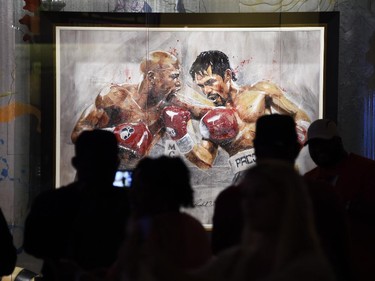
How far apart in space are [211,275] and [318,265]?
16.8 inches

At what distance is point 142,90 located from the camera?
6.97 metres

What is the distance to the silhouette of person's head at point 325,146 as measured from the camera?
17.1 ft

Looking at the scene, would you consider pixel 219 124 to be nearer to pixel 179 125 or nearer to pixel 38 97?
pixel 179 125

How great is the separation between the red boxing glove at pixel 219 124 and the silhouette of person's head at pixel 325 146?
5.76 feet

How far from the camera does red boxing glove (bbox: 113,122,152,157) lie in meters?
7.00

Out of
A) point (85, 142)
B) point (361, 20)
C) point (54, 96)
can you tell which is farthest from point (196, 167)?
point (85, 142)

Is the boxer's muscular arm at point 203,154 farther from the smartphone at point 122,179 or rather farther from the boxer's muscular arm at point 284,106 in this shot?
the smartphone at point 122,179

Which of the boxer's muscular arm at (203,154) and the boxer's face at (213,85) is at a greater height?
the boxer's face at (213,85)

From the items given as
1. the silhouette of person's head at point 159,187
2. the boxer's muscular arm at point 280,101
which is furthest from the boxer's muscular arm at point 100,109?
the silhouette of person's head at point 159,187

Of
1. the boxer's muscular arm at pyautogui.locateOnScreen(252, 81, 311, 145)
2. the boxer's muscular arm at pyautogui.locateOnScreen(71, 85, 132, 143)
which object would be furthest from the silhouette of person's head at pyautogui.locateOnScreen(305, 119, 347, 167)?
the boxer's muscular arm at pyautogui.locateOnScreen(71, 85, 132, 143)

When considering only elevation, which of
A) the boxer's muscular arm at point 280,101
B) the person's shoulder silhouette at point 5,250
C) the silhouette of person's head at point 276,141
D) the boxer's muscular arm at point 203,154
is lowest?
the person's shoulder silhouette at point 5,250

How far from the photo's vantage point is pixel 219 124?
700 centimetres

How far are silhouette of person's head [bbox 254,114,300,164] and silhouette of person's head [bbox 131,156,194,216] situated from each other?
47 centimetres

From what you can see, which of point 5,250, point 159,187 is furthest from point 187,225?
point 5,250
